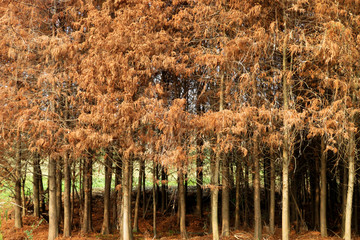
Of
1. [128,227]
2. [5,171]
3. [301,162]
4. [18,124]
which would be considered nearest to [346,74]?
[301,162]

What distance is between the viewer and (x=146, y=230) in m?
13.3

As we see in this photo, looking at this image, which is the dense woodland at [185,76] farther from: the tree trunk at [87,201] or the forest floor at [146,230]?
the tree trunk at [87,201]

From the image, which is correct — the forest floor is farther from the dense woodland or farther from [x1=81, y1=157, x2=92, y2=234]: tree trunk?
the dense woodland

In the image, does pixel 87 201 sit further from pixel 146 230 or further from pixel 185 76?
pixel 185 76

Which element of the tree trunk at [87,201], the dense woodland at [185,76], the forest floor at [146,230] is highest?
the dense woodland at [185,76]

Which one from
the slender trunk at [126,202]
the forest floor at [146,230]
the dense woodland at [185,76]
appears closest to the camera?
the dense woodland at [185,76]

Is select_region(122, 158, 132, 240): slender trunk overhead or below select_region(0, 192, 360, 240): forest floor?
overhead

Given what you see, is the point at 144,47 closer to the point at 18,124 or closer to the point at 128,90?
the point at 128,90

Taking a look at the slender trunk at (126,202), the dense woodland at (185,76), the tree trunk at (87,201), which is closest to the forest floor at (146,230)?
the tree trunk at (87,201)

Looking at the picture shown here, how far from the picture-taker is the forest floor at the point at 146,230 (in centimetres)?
1100

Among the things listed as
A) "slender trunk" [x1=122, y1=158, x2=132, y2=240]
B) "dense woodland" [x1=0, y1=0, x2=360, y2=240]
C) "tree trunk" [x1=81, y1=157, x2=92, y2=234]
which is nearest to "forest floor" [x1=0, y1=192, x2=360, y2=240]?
"tree trunk" [x1=81, y1=157, x2=92, y2=234]

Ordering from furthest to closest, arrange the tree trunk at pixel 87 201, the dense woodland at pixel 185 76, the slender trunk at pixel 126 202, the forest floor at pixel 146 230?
the tree trunk at pixel 87 201 → the forest floor at pixel 146 230 → the slender trunk at pixel 126 202 → the dense woodland at pixel 185 76

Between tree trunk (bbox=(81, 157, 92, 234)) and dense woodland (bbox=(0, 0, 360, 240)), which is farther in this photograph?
tree trunk (bbox=(81, 157, 92, 234))

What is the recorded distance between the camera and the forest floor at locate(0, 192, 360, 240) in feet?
36.1
